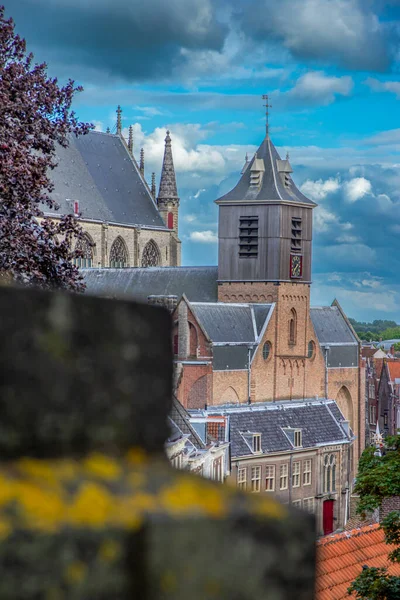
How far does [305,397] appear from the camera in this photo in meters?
73.2

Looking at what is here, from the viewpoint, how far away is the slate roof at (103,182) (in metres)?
84.2

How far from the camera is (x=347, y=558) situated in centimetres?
1881

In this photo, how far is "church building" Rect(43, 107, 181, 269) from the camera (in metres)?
84.6

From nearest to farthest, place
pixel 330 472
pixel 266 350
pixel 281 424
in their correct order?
pixel 281 424 → pixel 330 472 → pixel 266 350

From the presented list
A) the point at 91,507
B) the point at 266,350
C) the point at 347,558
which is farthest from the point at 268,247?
the point at 91,507

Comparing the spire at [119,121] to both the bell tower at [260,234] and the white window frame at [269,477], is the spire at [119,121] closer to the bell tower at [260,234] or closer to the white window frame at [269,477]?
the bell tower at [260,234]

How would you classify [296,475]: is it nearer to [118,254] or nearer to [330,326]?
[330,326]

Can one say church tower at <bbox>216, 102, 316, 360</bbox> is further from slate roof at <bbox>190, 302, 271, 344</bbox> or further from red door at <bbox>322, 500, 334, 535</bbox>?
red door at <bbox>322, 500, 334, 535</bbox>

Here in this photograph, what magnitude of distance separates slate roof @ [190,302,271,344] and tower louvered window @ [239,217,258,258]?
3789 millimetres

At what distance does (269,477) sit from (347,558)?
28829 millimetres

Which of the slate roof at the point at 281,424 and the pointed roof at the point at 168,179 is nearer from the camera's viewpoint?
the slate roof at the point at 281,424

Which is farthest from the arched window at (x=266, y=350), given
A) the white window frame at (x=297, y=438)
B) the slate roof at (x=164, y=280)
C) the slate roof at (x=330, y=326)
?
the white window frame at (x=297, y=438)

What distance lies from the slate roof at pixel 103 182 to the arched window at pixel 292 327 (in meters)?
20.3

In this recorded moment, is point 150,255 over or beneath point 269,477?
over
